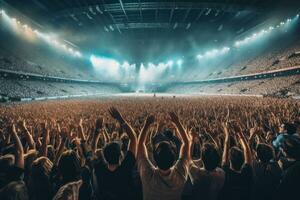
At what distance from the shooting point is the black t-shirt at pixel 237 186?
2.46 m

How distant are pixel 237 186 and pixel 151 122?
4.57 feet

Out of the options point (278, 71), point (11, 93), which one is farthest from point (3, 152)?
point (278, 71)

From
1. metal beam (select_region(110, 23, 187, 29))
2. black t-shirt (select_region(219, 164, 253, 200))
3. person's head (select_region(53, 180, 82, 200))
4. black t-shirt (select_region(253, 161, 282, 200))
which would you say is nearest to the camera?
person's head (select_region(53, 180, 82, 200))

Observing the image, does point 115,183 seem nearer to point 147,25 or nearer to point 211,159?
point 211,159

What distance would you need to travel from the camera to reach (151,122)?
9.48ft

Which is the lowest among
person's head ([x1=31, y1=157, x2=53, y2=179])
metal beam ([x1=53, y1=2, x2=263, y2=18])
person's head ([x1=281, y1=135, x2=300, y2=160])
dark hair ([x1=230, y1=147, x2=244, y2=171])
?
person's head ([x1=31, y1=157, x2=53, y2=179])

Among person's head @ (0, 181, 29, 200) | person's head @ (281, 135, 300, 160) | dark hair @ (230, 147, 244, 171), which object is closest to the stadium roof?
person's head @ (281, 135, 300, 160)

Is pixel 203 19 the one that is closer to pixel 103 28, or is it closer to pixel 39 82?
pixel 103 28

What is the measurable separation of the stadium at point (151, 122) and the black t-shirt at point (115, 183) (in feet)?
0.04

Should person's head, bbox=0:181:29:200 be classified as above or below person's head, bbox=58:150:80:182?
below

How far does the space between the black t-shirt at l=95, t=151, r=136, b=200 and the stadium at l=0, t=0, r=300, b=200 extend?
0.01 metres

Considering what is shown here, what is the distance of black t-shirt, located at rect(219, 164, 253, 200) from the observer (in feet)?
8.09

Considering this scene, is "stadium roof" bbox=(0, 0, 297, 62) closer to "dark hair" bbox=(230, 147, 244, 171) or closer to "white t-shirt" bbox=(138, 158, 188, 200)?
"dark hair" bbox=(230, 147, 244, 171)

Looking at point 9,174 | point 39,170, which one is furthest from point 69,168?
point 9,174
